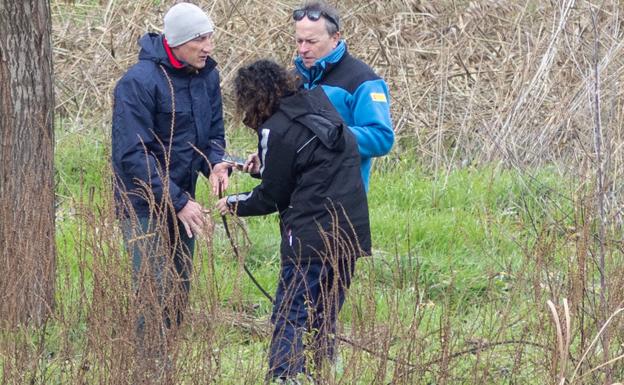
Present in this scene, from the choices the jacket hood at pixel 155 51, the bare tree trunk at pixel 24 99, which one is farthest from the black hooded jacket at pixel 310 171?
the bare tree trunk at pixel 24 99

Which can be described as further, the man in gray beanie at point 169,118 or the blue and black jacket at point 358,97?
the blue and black jacket at point 358,97

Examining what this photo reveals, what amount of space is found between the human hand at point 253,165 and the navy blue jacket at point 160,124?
0.31 metres

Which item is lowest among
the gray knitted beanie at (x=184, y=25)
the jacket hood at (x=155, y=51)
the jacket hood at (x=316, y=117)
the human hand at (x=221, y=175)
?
the human hand at (x=221, y=175)

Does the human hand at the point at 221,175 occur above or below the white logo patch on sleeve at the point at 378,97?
below

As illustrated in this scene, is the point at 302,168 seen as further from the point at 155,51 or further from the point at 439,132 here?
the point at 439,132

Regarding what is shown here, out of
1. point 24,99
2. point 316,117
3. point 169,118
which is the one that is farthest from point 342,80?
point 24,99

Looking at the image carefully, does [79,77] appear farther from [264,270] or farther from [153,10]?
[264,270]

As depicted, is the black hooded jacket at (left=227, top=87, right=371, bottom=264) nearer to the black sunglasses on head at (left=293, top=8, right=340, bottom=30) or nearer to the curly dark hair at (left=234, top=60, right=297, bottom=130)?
the curly dark hair at (left=234, top=60, right=297, bottom=130)

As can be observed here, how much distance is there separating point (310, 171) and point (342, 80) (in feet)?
2.45

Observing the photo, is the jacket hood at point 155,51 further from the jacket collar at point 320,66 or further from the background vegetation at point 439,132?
the background vegetation at point 439,132

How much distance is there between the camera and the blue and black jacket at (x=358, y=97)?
5246 mm

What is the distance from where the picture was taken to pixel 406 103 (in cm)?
965

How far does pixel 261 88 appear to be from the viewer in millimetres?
4793

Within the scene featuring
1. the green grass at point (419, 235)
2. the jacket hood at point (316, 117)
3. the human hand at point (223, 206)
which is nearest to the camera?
the jacket hood at point (316, 117)
